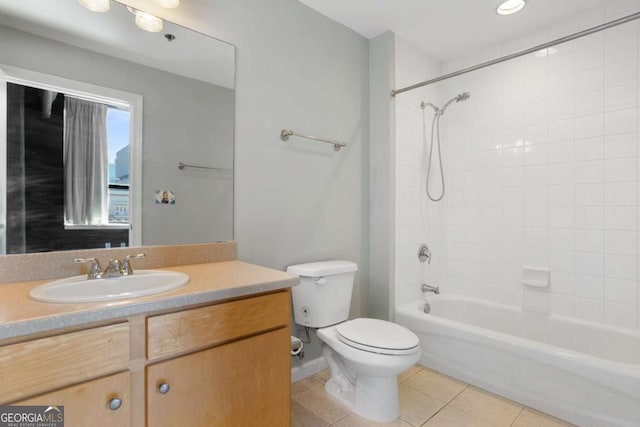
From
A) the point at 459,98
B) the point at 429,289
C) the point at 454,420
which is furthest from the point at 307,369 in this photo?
the point at 459,98

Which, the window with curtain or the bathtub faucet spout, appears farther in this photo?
the bathtub faucet spout

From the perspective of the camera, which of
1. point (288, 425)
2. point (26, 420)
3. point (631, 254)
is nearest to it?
point (26, 420)

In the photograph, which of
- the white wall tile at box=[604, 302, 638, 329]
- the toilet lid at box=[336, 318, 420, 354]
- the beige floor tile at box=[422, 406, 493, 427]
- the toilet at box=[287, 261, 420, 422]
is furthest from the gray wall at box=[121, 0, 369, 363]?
the white wall tile at box=[604, 302, 638, 329]

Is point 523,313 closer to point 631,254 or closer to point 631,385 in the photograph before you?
point 631,254

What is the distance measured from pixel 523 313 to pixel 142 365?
2.46m

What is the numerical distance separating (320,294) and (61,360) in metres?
1.23

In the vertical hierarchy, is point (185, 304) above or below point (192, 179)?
below

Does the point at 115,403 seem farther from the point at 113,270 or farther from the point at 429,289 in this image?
the point at 429,289

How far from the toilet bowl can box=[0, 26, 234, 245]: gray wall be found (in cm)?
86

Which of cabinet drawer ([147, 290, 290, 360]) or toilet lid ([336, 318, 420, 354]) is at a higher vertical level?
cabinet drawer ([147, 290, 290, 360])

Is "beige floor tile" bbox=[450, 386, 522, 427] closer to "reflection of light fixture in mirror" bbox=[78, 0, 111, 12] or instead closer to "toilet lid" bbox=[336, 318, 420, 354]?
"toilet lid" bbox=[336, 318, 420, 354]

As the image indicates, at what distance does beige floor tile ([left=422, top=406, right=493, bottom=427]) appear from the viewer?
164 cm

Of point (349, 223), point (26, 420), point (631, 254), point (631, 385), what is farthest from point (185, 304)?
point (631, 254)

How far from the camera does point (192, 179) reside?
5.35ft
